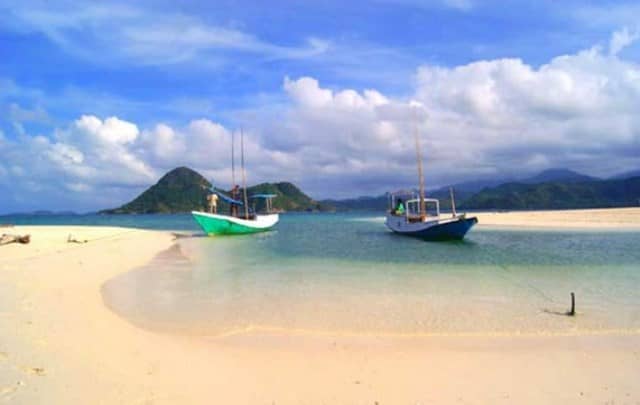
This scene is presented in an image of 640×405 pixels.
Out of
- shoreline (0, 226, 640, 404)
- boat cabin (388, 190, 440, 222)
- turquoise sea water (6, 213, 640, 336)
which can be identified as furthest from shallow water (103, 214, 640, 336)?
boat cabin (388, 190, 440, 222)

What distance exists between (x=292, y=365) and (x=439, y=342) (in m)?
3.36

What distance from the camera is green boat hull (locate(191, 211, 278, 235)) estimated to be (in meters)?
44.1

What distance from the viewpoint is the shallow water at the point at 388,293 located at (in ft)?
34.7

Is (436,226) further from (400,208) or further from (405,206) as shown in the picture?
(400,208)

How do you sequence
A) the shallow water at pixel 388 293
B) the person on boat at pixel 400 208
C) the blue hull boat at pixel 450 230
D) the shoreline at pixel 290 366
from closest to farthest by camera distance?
the shoreline at pixel 290 366
the shallow water at pixel 388 293
the blue hull boat at pixel 450 230
the person on boat at pixel 400 208

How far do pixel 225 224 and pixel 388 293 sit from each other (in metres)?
33.5

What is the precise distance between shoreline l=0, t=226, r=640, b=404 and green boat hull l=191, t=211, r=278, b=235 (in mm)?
33167

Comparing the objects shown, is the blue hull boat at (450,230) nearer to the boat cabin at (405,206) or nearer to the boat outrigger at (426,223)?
the boat outrigger at (426,223)

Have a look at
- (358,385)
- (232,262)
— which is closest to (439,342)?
(358,385)

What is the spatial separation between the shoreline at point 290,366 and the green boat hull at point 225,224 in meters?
33.2

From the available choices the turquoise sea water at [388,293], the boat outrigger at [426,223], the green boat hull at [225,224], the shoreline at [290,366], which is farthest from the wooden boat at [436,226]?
the shoreline at [290,366]

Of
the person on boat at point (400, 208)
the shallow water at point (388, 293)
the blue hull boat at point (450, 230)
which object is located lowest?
the shallow water at point (388, 293)

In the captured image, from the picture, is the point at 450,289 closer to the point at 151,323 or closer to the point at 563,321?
the point at 563,321

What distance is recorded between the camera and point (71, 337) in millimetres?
8750
